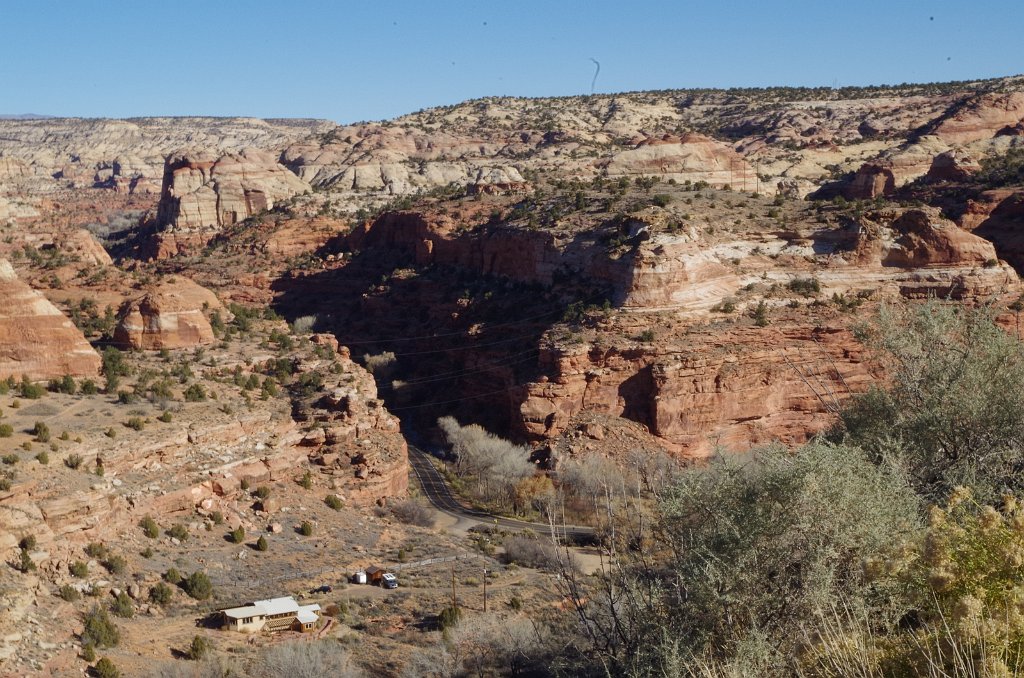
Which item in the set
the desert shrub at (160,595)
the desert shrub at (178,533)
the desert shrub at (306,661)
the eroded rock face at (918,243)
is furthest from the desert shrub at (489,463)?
the eroded rock face at (918,243)

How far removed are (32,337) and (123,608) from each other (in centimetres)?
1390

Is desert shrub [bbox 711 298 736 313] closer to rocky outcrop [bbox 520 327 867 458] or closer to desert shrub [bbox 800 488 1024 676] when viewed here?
rocky outcrop [bbox 520 327 867 458]

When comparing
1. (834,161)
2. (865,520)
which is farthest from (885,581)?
(834,161)

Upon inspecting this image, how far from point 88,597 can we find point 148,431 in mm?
7864

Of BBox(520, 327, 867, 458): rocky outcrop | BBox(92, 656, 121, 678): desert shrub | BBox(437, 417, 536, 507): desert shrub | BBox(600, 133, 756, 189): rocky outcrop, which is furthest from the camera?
BBox(600, 133, 756, 189): rocky outcrop

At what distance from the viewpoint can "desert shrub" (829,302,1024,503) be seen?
19.3 metres

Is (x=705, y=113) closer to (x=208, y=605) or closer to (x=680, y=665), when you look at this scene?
(x=208, y=605)

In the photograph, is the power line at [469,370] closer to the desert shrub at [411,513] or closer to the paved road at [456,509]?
the paved road at [456,509]

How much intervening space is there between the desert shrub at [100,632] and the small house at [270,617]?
2.98m

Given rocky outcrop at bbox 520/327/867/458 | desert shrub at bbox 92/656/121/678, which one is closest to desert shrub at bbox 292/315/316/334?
rocky outcrop at bbox 520/327/867/458

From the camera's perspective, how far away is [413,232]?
71.6 m

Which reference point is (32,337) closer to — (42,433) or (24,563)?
(42,433)

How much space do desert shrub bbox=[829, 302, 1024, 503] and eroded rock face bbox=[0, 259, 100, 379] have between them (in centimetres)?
2794

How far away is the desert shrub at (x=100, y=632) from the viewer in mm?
23375
